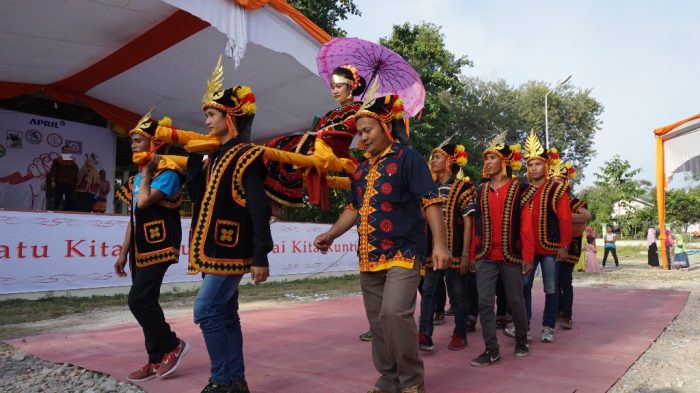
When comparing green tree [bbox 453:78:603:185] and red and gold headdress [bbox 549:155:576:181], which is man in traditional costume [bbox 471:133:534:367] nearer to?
red and gold headdress [bbox 549:155:576:181]

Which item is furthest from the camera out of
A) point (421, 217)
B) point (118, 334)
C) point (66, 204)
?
point (66, 204)

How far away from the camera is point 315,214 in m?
16.0

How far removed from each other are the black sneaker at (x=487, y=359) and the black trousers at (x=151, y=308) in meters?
2.27

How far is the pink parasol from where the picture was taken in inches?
184

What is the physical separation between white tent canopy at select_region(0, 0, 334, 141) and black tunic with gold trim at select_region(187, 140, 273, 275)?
3.67m

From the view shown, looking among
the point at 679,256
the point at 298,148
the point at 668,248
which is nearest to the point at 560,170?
the point at 298,148

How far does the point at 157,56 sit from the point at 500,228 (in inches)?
279

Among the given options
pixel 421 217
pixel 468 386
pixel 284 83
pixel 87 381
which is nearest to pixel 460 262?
pixel 468 386

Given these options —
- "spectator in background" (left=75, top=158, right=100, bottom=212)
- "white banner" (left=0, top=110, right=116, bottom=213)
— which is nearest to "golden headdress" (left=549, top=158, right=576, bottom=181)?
"spectator in background" (left=75, top=158, right=100, bottom=212)

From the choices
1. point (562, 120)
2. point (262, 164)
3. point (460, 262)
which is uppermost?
point (562, 120)

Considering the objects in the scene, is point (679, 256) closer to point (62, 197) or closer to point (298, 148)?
point (298, 148)

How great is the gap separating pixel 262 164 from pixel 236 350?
3.72ft

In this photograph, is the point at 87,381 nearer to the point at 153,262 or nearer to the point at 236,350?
the point at 153,262

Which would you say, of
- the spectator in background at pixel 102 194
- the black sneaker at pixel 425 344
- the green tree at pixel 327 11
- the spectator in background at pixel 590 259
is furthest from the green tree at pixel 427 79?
the black sneaker at pixel 425 344
